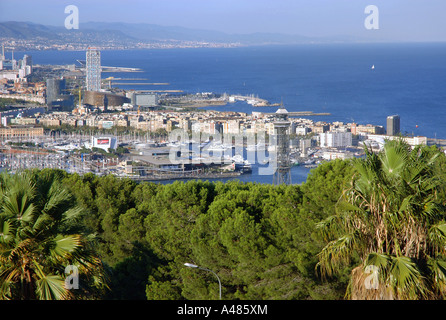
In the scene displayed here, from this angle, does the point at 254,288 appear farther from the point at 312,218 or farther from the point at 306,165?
the point at 306,165

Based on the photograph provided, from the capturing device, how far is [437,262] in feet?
6.57

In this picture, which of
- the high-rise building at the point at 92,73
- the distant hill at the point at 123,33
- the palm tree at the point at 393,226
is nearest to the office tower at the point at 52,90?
the high-rise building at the point at 92,73

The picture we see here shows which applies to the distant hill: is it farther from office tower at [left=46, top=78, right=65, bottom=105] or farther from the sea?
office tower at [left=46, top=78, right=65, bottom=105]

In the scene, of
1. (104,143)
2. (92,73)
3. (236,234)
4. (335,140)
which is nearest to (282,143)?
(236,234)

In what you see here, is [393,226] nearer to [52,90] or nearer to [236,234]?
[236,234]

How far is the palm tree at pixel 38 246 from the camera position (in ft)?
6.73

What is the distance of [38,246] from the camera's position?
2092mm

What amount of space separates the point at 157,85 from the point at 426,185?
4273cm

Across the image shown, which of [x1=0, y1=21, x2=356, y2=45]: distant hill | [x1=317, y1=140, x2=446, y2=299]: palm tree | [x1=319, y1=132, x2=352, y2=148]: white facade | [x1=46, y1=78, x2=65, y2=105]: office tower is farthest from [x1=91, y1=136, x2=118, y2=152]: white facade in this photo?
[x1=0, y1=21, x2=356, y2=45]: distant hill

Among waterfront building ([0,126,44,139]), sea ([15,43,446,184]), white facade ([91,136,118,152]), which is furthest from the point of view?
sea ([15,43,446,184])

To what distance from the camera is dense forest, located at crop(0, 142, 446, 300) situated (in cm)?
204

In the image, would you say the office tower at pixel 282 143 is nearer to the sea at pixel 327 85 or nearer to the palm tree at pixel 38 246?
the sea at pixel 327 85

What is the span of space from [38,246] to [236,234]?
5.71 feet
